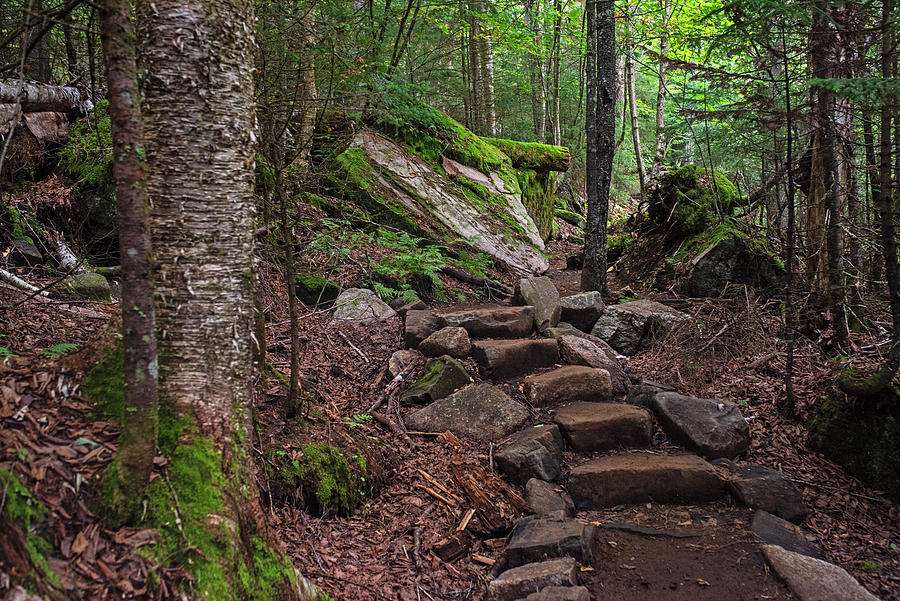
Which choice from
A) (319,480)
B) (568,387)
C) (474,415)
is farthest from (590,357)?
(319,480)

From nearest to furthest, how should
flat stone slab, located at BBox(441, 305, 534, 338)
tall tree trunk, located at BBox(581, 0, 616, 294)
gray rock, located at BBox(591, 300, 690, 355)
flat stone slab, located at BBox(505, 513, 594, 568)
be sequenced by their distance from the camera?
flat stone slab, located at BBox(505, 513, 594, 568), flat stone slab, located at BBox(441, 305, 534, 338), gray rock, located at BBox(591, 300, 690, 355), tall tree trunk, located at BBox(581, 0, 616, 294)

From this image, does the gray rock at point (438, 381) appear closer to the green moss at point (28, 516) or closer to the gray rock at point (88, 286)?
the gray rock at point (88, 286)

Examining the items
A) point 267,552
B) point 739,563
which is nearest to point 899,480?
point 739,563

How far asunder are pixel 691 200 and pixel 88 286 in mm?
8842

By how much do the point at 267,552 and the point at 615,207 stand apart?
68.1ft

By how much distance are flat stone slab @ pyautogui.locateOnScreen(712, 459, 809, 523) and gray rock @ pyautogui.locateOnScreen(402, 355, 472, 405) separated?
2.59 m

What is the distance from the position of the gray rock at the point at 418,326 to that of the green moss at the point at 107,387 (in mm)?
3527

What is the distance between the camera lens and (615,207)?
21.1 meters

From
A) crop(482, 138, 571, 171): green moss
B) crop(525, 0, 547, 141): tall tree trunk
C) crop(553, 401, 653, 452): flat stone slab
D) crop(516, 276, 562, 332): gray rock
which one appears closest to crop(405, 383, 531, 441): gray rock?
crop(553, 401, 653, 452): flat stone slab

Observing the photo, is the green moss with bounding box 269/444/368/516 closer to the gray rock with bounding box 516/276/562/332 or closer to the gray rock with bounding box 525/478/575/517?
the gray rock with bounding box 525/478/575/517

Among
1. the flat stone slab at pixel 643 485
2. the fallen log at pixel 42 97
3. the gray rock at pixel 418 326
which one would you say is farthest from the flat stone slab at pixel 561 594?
the fallen log at pixel 42 97

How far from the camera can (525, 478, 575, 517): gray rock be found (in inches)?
157

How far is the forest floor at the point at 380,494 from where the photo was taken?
1.96 m

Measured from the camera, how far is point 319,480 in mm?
3561
